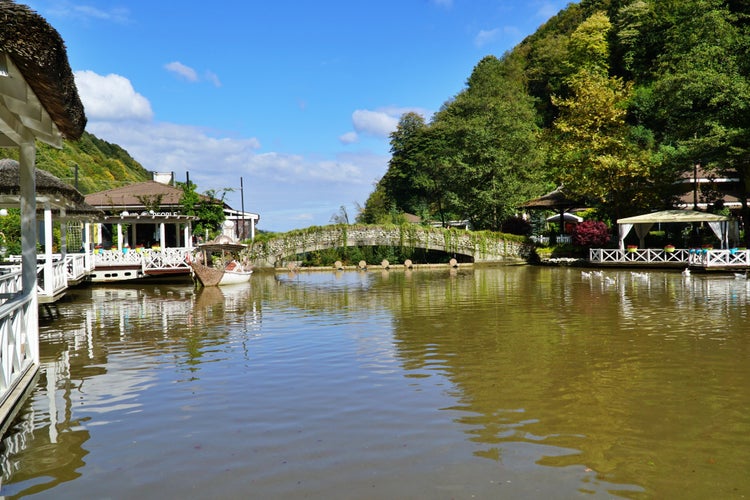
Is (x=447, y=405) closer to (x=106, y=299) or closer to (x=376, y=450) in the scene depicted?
(x=376, y=450)

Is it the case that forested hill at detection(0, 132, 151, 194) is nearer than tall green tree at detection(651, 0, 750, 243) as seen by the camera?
No

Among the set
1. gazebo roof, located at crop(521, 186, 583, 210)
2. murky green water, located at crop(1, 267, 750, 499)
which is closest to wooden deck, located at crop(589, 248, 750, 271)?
gazebo roof, located at crop(521, 186, 583, 210)

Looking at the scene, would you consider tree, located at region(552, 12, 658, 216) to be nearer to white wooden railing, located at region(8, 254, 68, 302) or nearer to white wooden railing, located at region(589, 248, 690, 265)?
white wooden railing, located at region(589, 248, 690, 265)

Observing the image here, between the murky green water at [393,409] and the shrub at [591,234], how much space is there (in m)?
21.0

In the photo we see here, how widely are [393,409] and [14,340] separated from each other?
4466 mm

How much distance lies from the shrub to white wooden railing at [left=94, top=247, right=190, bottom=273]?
22.3 m

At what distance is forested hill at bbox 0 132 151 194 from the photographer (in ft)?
170

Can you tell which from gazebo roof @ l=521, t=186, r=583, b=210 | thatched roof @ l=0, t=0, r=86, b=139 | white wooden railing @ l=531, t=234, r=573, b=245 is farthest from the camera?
white wooden railing @ l=531, t=234, r=573, b=245

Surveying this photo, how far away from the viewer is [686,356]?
974cm

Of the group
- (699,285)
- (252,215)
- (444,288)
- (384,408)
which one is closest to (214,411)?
(384,408)

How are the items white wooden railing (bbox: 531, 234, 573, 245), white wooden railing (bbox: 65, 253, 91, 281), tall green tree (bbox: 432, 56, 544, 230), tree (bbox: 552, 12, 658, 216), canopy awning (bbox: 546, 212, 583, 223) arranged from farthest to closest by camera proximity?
canopy awning (bbox: 546, 212, 583, 223) < tall green tree (bbox: 432, 56, 544, 230) < white wooden railing (bbox: 531, 234, 573, 245) < tree (bbox: 552, 12, 658, 216) < white wooden railing (bbox: 65, 253, 91, 281)

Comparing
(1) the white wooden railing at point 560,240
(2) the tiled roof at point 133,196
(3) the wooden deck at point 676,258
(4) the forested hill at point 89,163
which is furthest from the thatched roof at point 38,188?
(1) the white wooden railing at point 560,240

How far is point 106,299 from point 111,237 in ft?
53.4

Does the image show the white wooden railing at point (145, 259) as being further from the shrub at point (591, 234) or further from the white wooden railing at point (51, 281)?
the shrub at point (591, 234)
